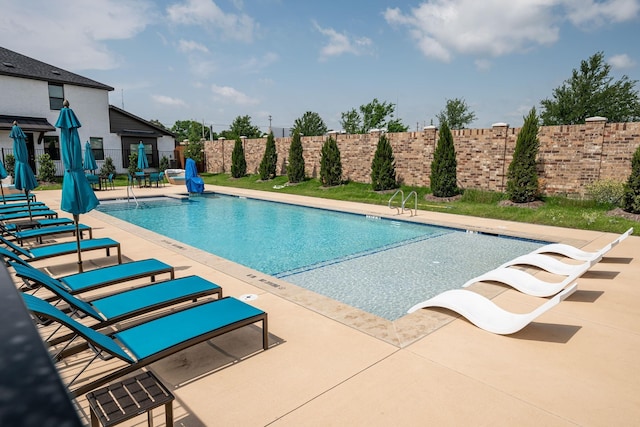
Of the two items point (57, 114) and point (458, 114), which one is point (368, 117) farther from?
point (57, 114)

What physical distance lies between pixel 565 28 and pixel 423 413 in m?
23.6

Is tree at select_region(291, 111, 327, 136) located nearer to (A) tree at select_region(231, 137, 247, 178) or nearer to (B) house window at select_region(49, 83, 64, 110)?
(A) tree at select_region(231, 137, 247, 178)

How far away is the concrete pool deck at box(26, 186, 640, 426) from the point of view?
3145 millimetres

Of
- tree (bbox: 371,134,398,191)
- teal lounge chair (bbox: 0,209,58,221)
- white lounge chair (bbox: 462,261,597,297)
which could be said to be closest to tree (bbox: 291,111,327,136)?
tree (bbox: 371,134,398,191)

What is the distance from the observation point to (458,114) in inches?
1852

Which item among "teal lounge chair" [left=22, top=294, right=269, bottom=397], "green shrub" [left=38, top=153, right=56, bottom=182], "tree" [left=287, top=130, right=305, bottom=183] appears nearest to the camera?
"teal lounge chair" [left=22, top=294, right=269, bottom=397]

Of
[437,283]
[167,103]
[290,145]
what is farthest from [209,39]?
[167,103]

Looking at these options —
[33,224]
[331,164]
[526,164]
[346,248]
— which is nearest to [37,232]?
[33,224]

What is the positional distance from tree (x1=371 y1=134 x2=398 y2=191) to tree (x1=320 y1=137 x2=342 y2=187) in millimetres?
2703

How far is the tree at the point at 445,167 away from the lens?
1565 centimetres

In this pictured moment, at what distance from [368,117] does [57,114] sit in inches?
1385

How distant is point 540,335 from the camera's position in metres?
4.50

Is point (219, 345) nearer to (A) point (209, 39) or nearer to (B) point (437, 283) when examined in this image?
(B) point (437, 283)

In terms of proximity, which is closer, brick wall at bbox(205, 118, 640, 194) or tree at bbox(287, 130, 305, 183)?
brick wall at bbox(205, 118, 640, 194)
